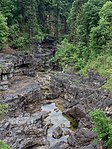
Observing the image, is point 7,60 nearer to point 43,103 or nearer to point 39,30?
point 43,103

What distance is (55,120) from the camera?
48406 millimetres

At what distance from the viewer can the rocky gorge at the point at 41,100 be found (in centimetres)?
3816

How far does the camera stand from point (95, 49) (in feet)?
216

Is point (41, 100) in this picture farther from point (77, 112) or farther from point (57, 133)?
point (57, 133)

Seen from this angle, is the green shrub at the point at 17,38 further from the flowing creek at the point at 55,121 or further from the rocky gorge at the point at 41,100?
the flowing creek at the point at 55,121

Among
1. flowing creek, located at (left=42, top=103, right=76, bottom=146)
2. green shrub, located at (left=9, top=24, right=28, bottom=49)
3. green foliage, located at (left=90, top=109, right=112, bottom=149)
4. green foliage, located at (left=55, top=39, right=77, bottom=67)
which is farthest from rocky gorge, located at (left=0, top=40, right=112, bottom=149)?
green shrub, located at (left=9, top=24, right=28, bottom=49)

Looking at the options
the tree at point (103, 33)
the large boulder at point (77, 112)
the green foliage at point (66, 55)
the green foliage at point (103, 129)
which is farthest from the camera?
the green foliage at point (66, 55)

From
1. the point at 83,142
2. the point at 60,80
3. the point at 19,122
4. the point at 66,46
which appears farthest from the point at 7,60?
the point at 83,142

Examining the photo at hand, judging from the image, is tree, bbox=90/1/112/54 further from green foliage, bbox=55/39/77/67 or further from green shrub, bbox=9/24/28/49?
green shrub, bbox=9/24/28/49

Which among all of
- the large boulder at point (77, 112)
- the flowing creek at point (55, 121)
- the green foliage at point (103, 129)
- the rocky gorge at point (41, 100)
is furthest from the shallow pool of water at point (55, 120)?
the green foliage at point (103, 129)

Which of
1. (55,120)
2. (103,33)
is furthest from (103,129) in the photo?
(103,33)

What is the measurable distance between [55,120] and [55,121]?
446 mm

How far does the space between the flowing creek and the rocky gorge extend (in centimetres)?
29

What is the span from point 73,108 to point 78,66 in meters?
19.3
